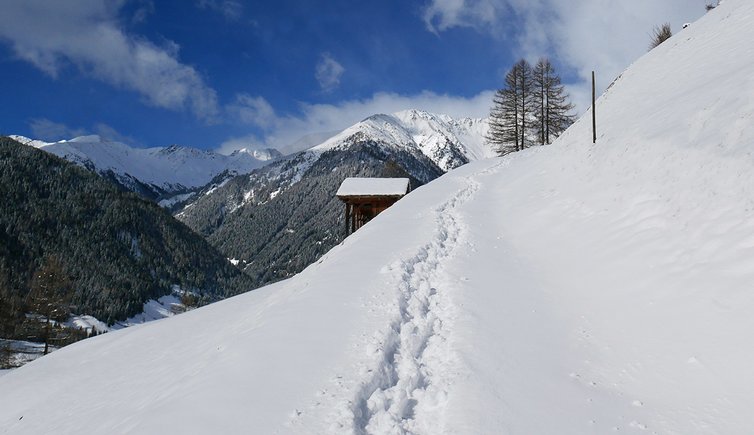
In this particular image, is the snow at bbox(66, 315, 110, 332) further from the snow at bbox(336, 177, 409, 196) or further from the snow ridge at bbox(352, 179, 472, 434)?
the snow ridge at bbox(352, 179, 472, 434)

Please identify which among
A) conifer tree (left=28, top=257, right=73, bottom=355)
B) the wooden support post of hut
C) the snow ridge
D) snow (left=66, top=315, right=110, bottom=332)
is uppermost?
the wooden support post of hut

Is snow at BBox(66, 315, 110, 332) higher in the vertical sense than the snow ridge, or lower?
lower

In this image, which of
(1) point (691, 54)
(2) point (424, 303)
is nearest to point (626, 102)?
(1) point (691, 54)

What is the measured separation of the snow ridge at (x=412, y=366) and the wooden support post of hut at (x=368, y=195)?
1884cm

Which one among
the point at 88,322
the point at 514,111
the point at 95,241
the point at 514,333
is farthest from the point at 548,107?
the point at 95,241

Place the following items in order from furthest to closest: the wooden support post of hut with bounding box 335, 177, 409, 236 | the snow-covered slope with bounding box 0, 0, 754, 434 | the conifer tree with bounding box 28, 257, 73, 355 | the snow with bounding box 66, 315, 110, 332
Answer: the snow with bounding box 66, 315, 110, 332, the conifer tree with bounding box 28, 257, 73, 355, the wooden support post of hut with bounding box 335, 177, 409, 236, the snow-covered slope with bounding box 0, 0, 754, 434

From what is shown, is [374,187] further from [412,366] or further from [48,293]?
[48,293]

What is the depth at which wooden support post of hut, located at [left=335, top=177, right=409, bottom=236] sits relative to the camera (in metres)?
29.6

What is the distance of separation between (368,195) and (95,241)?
425ft

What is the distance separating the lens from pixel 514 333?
24.9ft

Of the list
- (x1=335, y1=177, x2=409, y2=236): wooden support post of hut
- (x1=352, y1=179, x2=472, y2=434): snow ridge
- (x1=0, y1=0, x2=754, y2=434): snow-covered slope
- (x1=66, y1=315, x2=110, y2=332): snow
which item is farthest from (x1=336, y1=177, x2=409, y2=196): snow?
(x1=66, y1=315, x2=110, y2=332): snow

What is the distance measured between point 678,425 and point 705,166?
6.33 meters

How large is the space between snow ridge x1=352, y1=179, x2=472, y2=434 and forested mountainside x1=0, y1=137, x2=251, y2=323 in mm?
111129

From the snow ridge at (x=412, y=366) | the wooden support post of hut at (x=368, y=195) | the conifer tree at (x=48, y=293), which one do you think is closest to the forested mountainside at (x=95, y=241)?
the conifer tree at (x=48, y=293)
